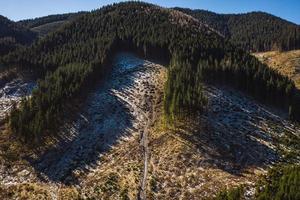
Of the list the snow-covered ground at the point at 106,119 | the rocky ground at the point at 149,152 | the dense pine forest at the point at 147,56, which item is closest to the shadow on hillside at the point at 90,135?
the snow-covered ground at the point at 106,119

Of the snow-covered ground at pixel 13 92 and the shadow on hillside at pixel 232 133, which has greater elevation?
the snow-covered ground at pixel 13 92

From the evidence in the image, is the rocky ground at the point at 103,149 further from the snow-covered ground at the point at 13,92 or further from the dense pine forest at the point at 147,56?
the snow-covered ground at the point at 13,92

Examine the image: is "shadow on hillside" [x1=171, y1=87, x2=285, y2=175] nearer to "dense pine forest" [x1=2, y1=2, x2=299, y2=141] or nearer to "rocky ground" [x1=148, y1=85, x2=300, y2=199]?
"rocky ground" [x1=148, y1=85, x2=300, y2=199]

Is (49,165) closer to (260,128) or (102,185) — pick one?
(102,185)

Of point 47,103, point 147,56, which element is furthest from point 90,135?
point 147,56

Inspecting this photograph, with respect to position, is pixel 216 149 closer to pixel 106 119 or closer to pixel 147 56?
pixel 106 119

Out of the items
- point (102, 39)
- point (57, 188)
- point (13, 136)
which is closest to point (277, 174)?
point (57, 188)

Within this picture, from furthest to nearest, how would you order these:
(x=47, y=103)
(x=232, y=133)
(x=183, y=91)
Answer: (x=47, y=103) → (x=183, y=91) → (x=232, y=133)
